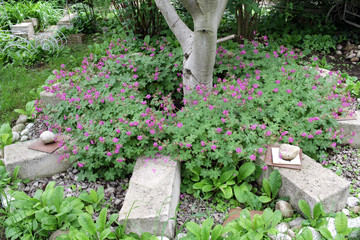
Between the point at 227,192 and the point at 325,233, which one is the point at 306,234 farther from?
the point at 227,192

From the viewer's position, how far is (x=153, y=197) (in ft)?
8.05

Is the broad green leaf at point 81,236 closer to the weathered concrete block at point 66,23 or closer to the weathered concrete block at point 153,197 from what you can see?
the weathered concrete block at point 153,197

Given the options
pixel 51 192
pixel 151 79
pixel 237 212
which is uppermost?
pixel 151 79

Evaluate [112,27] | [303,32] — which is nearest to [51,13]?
[112,27]

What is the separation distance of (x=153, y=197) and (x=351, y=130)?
2.15 metres

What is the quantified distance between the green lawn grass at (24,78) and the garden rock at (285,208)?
3.22 metres

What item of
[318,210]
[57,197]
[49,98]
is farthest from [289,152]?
[49,98]

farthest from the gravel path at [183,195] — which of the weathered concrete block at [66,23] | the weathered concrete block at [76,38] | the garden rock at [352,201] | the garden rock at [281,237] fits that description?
the weathered concrete block at [66,23]

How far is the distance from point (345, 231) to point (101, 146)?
2032mm

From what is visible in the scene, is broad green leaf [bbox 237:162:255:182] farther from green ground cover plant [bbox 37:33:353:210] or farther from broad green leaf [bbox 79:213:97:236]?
broad green leaf [bbox 79:213:97:236]

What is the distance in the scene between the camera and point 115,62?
383 centimetres

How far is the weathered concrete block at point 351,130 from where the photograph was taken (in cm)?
318

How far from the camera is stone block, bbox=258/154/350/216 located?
242cm

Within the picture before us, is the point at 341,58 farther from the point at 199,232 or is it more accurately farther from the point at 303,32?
the point at 199,232
